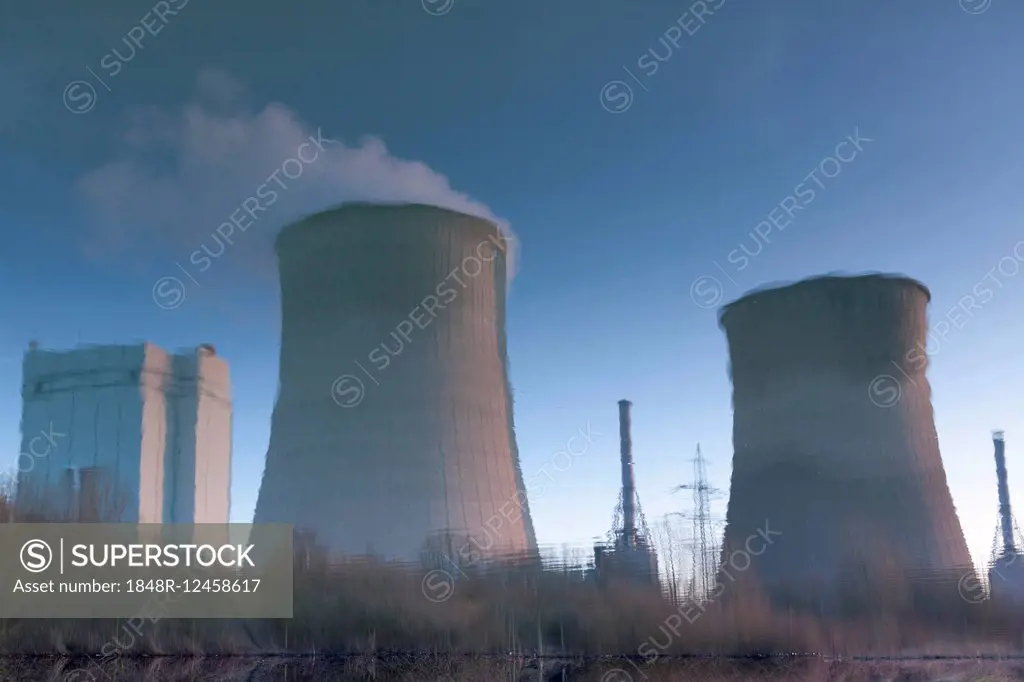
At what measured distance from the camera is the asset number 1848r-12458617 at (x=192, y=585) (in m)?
9.85

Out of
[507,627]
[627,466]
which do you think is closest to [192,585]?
[507,627]

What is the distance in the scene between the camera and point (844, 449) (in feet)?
38.6

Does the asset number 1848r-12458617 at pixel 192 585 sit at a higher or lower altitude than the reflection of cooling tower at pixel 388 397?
lower

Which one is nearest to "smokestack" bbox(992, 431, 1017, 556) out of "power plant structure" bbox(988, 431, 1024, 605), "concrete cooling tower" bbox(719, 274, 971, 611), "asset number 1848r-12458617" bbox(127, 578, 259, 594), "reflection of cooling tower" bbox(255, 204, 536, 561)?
"power plant structure" bbox(988, 431, 1024, 605)

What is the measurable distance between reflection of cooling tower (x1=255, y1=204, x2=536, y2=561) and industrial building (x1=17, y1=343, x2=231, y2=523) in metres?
4.69

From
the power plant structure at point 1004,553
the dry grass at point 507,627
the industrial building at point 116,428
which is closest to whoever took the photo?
the dry grass at point 507,627

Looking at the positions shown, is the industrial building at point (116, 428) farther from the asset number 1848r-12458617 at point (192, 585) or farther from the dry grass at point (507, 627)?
the dry grass at point (507, 627)

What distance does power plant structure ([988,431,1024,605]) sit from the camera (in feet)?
37.8

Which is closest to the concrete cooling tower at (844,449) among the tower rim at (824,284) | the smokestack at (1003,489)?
the tower rim at (824,284)

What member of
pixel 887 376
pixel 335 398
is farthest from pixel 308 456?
pixel 887 376

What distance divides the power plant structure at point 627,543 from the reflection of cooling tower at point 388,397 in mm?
1775

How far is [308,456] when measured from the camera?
985cm

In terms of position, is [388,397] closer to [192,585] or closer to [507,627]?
[507,627]

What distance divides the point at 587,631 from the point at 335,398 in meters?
3.38
